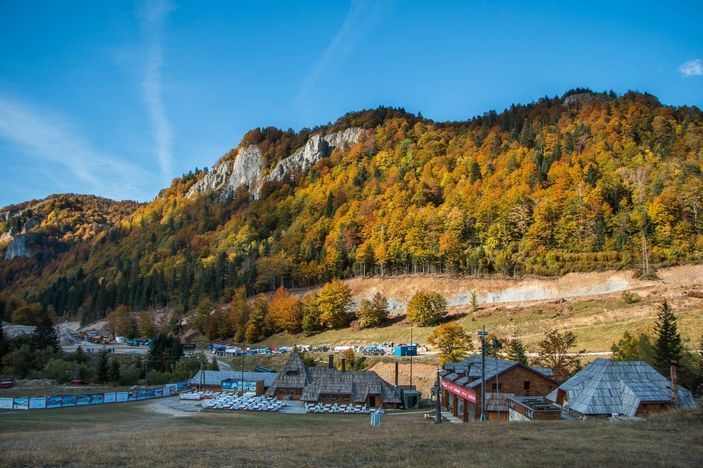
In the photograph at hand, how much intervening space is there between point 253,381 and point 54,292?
15917cm

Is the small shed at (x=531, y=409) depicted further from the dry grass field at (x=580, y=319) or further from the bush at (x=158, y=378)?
the bush at (x=158, y=378)

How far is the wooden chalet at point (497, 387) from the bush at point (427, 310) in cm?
4362

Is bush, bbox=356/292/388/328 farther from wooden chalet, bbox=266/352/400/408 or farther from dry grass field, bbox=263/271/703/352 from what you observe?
wooden chalet, bbox=266/352/400/408

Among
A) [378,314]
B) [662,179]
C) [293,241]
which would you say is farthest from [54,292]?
[662,179]

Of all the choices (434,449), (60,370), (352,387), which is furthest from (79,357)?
(434,449)

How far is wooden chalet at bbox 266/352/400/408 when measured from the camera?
57000 millimetres

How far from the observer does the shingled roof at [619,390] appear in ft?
115

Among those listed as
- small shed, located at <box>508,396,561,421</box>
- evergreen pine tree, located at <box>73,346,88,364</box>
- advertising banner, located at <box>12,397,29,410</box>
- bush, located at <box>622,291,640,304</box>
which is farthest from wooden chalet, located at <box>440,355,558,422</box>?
evergreen pine tree, located at <box>73,346,88,364</box>

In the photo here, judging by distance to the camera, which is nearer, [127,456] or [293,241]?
[127,456]

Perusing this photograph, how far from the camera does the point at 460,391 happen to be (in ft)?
152

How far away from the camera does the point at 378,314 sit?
103 m

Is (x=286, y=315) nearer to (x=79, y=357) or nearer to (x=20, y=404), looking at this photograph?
(x=79, y=357)

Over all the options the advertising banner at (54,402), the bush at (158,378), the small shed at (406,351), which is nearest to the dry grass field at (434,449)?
the advertising banner at (54,402)

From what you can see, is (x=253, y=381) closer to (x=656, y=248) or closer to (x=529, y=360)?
(x=529, y=360)
